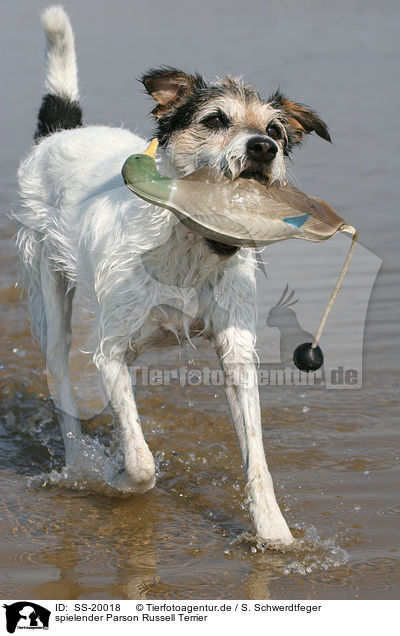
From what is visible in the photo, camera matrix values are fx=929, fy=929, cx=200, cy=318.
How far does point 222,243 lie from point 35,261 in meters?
1.90

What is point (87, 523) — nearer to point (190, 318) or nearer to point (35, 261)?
point (190, 318)

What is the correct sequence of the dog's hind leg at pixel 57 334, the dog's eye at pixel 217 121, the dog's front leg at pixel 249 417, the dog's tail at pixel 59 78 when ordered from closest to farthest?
the dog's eye at pixel 217 121, the dog's front leg at pixel 249 417, the dog's hind leg at pixel 57 334, the dog's tail at pixel 59 78

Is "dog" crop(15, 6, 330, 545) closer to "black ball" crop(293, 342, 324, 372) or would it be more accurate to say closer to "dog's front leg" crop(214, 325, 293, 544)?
"dog's front leg" crop(214, 325, 293, 544)

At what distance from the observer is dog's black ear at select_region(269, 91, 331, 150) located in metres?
4.18

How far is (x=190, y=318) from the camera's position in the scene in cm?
438

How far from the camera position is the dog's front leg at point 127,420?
447cm

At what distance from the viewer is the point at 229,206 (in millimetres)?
3688

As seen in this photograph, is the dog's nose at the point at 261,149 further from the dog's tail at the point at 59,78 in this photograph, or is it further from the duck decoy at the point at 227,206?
the dog's tail at the point at 59,78

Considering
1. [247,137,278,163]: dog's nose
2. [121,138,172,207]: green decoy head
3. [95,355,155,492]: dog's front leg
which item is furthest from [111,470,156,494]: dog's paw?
[247,137,278,163]: dog's nose

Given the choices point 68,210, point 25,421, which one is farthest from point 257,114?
point 25,421

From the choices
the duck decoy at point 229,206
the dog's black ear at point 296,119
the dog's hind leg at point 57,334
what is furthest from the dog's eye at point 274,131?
the dog's hind leg at point 57,334
